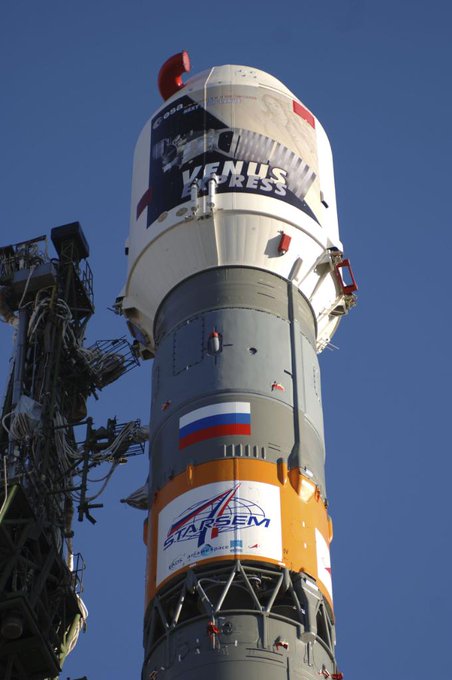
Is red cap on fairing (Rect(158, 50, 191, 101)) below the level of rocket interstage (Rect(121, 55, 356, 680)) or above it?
above

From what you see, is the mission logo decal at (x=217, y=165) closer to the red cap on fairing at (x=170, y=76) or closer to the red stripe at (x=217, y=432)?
the red cap on fairing at (x=170, y=76)

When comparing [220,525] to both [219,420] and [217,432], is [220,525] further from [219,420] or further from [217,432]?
[219,420]

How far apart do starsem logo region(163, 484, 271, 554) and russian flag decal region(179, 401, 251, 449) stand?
1953 millimetres

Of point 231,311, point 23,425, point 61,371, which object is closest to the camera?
point 231,311

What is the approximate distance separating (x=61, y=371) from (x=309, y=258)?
14.5m

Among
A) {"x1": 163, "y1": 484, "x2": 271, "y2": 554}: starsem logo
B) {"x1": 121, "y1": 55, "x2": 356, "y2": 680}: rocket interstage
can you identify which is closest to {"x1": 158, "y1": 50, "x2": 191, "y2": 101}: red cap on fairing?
{"x1": 121, "y1": 55, "x2": 356, "y2": 680}: rocket interstage

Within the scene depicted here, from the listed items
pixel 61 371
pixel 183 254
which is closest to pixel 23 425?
pixel 61 371

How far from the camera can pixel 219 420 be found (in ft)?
135

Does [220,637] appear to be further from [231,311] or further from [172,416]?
[231,311]

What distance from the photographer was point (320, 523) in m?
40.5

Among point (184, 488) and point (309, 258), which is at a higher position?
point (309, 258)

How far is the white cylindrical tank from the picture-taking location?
45.4 meters

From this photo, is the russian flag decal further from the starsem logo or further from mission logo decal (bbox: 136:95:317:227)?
mission logo decal (bbox: 136:95:317:227)

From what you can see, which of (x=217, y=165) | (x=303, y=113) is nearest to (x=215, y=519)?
(x=217, y=165)
